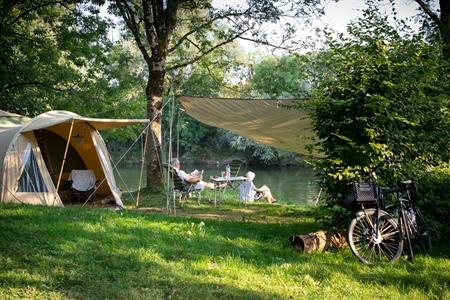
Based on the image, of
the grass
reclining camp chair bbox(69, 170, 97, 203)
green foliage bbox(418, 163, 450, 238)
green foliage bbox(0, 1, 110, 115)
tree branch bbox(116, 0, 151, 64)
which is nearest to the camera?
the grass

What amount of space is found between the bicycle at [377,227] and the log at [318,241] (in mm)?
331

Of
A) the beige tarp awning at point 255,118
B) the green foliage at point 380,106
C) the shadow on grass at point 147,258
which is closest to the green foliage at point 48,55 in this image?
the beige tarp awning at point 255,118

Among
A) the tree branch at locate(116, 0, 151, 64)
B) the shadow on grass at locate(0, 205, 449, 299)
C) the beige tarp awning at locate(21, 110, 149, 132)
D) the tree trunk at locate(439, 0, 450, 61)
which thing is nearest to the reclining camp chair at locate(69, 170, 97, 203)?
the beige tarp awning at locate(21, 110, 149, 132)

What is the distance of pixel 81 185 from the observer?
8461 mm

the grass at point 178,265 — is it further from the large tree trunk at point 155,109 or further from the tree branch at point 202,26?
the tree branch at point 202,26

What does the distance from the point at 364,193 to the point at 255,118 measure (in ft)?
11.4

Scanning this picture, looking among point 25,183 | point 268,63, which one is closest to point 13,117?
point 25,183

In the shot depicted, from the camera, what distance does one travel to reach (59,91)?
11.3 m

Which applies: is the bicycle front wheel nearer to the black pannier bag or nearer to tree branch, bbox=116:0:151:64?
the black pannier bag

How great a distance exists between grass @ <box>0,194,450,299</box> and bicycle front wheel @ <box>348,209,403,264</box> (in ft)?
0.46

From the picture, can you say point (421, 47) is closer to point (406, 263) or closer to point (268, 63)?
point (406, 263)

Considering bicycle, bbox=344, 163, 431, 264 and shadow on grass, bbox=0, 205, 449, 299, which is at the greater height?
bicycle, bbox=344, 163, 431, 264

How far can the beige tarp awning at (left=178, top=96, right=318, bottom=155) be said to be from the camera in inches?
284

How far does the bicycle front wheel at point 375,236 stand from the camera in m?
4.13
